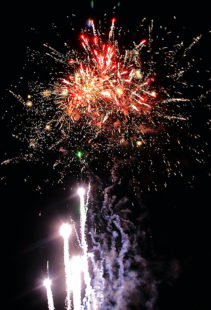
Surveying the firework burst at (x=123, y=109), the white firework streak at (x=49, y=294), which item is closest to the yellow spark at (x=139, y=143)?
the firework burst at (x=123, y=109)

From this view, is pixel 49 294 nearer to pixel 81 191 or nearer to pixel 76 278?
pixel 76 278

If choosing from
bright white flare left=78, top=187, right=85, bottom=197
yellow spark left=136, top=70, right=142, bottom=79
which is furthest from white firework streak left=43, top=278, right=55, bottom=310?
yellow spark left=136, top=70, right=142, bottom=79

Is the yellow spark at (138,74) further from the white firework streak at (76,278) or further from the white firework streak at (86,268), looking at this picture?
the white firework streak at (76,278)

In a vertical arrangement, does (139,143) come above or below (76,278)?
above

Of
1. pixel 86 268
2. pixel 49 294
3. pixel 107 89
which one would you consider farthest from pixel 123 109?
pixel 49 294

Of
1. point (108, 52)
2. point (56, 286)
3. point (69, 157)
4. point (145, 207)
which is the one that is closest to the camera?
point (108, 52)

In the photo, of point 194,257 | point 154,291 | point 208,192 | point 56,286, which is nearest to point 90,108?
point 208,192

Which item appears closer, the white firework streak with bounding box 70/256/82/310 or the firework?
the firework

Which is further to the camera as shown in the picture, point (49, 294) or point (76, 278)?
point (49, 294)

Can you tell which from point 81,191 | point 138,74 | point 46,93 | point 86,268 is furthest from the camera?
point 81,191

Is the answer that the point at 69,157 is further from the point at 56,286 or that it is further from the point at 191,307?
the point at 56,286

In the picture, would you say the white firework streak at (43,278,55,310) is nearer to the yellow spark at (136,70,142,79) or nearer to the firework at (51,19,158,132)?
the firework at (51,19,158,132)
